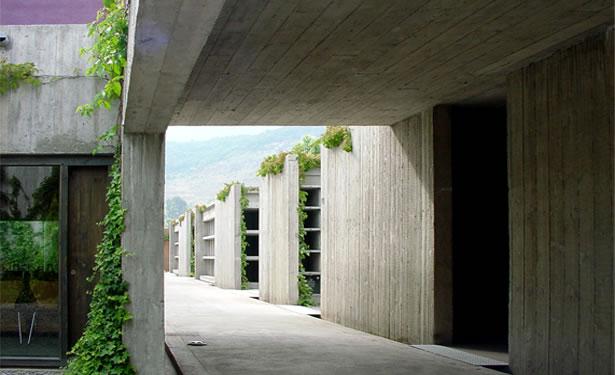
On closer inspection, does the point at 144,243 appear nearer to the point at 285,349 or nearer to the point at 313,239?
the point at 285,349

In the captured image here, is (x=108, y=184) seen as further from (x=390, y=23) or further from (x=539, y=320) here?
(x=539, y=320)

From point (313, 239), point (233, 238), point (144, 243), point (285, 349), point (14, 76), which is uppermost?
point (14, 76)

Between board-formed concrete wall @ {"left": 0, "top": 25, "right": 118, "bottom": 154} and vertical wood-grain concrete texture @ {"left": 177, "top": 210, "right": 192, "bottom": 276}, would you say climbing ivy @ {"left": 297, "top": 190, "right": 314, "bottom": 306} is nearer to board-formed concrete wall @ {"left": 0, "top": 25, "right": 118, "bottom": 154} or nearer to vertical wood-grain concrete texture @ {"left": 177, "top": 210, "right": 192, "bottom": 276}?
board-formed concrete wall @ {"left": 0, "top": 25, "right": 118, "bottom": 154}

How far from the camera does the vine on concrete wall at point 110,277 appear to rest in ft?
23.4

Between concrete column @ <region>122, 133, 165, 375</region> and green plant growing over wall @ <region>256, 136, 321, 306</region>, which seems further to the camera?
green plant growing over wall @ <region>256, 136, 321, 306</region>

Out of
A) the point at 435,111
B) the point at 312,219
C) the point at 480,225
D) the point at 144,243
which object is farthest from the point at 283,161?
the point at 144,243

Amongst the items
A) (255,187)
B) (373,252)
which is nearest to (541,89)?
(373,252)

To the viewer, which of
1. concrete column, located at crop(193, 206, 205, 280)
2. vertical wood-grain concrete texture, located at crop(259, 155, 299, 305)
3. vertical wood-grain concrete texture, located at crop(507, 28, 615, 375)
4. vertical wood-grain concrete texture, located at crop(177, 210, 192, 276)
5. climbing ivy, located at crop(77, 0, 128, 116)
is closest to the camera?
vertical wood-grain concrete texture, located at crop(507, 28, 615, 375)

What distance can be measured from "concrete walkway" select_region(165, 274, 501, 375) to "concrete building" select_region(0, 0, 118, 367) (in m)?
1.30

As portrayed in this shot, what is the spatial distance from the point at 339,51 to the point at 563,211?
226cm

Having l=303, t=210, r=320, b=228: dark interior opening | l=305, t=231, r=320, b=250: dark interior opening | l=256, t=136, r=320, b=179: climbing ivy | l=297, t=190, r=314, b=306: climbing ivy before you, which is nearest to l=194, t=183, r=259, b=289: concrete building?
l=256, t=136, r=320, b=179: climbing ivy

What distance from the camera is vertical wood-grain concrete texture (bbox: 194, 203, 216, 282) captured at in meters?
30.5

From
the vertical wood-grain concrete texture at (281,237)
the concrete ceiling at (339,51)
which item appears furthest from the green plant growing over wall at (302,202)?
the concrete ceiling at (339,51)

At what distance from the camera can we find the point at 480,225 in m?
10.9
